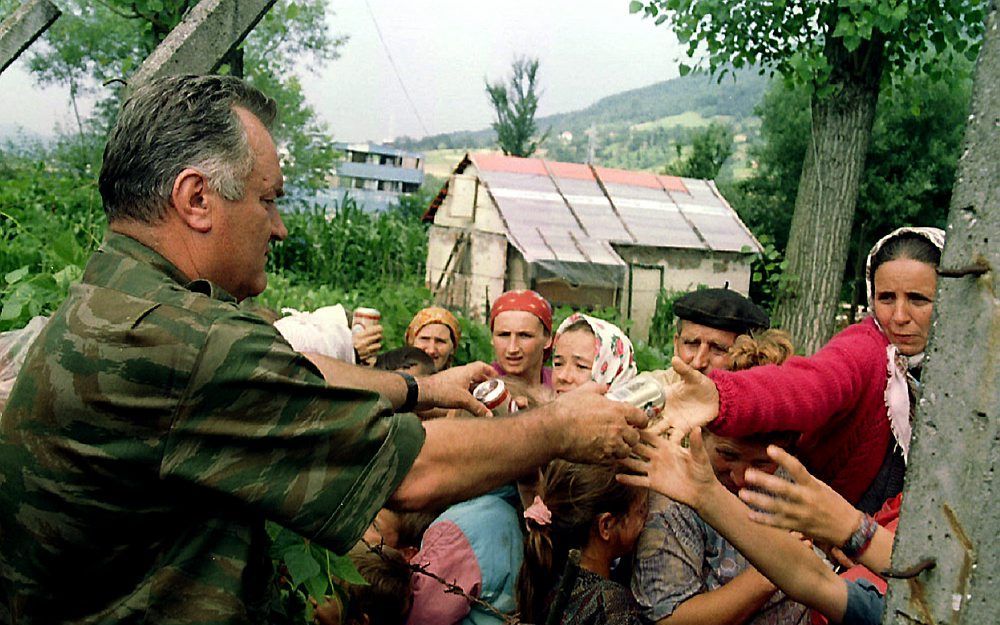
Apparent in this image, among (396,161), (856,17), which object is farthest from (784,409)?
(396,161)

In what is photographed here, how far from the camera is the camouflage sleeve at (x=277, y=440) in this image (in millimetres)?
1512

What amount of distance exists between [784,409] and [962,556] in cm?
123

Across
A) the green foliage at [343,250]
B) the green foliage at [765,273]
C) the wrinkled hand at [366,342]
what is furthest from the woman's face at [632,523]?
the green foliage at [343,250]

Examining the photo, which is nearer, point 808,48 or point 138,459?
point 138,459

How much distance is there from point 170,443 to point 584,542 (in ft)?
5.07

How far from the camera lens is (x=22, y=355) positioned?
2764 millimetres

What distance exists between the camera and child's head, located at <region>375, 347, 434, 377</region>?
14.3 ft

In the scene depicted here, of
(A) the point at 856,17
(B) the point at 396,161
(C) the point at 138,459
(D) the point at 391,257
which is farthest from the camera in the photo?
(B) the point at 396,161

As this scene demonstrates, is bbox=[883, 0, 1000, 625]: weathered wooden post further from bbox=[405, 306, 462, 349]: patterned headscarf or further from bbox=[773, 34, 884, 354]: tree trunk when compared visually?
bbox=[773, 34, 884, 354]: tree trunk

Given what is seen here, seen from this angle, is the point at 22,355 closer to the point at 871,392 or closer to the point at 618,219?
the point at 871,392

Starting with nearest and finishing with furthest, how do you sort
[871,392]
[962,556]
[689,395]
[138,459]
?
[962,556], [138,459], [689,395], [871,392]

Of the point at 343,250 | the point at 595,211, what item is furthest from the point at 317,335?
the point at 343,250

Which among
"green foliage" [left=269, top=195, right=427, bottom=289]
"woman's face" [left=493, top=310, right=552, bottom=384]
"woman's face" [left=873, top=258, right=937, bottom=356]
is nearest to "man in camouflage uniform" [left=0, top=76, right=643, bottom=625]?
"woman's face" [left=873, top=258, right=937, bottom=356]

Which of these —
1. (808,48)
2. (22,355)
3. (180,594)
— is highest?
(808,48)
